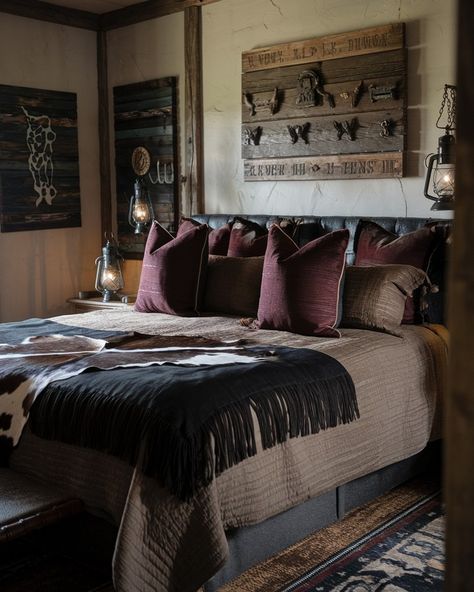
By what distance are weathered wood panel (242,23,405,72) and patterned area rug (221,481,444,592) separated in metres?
2.32

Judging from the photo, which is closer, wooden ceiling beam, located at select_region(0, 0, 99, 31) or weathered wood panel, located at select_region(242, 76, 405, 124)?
weathered wood panel, located at select_region(242, 76, 405, 124)

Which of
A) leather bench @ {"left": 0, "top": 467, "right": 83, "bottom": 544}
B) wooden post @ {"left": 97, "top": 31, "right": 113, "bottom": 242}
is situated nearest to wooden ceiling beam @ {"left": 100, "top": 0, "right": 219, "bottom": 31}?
wooden post @ {"left": 97, "top": 31, "right": 113, "bottom": 242}

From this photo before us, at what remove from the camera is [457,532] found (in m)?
0.75

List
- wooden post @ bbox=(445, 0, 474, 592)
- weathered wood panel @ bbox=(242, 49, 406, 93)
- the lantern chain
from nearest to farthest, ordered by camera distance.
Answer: wooden post @ bbox=(445, 0, 474, 592)
the lantern chain
weathered wood panel @ bbox=(242, 49, 406, 93)

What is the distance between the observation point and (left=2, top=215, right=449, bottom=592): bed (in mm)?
2367

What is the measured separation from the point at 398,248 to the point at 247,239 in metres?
0.94

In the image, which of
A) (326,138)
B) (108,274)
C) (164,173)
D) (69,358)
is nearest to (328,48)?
(326,138)

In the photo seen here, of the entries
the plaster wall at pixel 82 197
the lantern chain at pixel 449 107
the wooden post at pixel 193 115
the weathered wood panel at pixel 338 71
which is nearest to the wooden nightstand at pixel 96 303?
the plaster wall at pixel 82 197

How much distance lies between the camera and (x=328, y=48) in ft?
14.5

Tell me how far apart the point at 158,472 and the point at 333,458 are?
0.79 metres

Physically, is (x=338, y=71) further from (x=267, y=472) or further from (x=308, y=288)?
(x=267, y=472)

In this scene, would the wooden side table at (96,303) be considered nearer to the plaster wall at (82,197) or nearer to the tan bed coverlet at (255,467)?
the plaster wall at (82,197)

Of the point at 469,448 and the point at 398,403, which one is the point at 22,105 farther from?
the point at 469,448

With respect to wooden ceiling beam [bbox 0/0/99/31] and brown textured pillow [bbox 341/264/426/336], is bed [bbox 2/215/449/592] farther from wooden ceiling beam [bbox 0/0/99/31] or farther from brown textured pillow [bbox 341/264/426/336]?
wooden ceiling beam [bbox 0/0/99/31]
